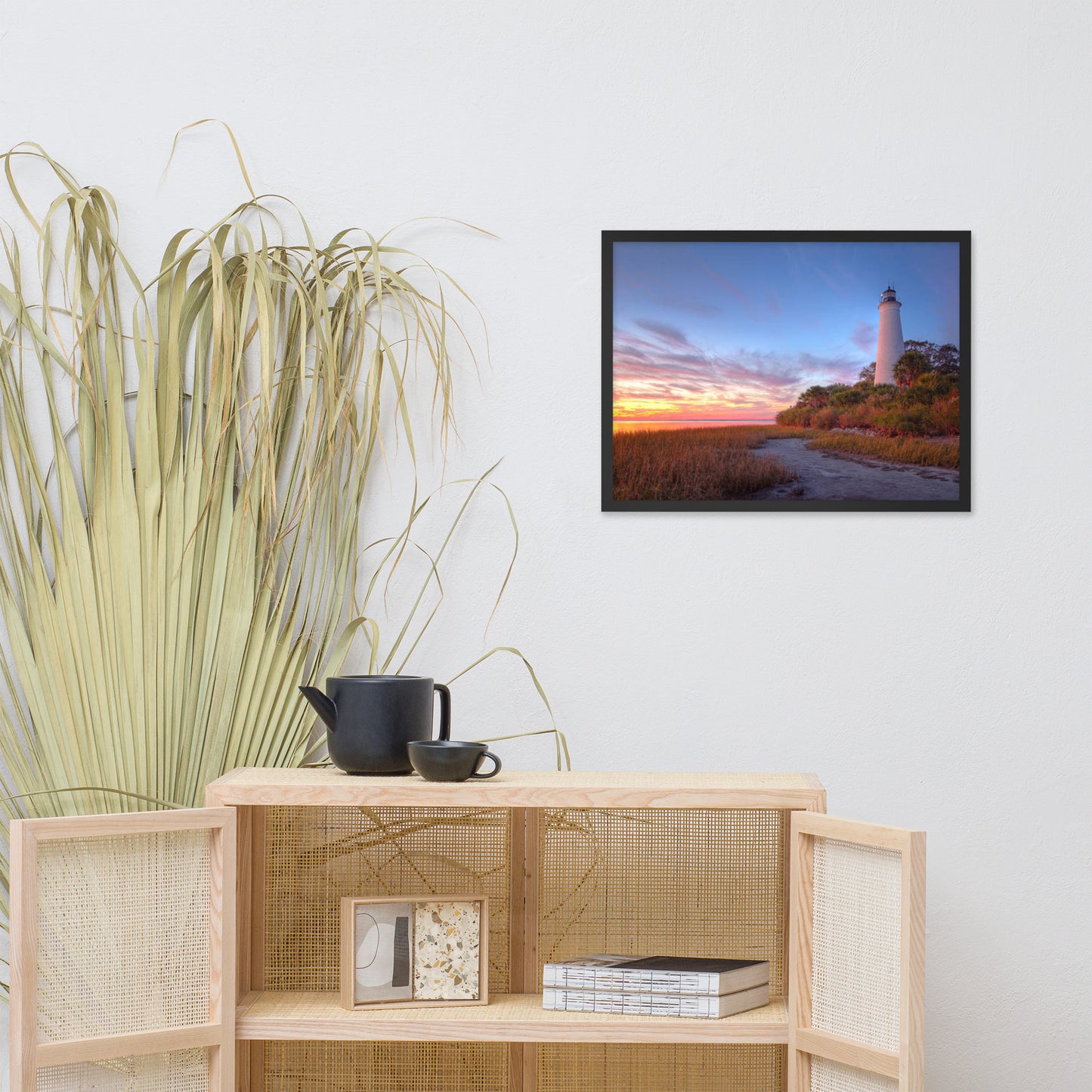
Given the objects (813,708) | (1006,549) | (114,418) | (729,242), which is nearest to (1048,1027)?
(813,708)

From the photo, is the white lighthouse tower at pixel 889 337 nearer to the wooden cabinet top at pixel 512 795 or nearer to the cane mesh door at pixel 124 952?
the wooden cabinet top at pixel 512 795

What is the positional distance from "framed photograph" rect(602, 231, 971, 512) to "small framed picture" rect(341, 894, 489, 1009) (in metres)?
0.75

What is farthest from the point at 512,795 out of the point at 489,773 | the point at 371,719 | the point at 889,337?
the point at 889,337

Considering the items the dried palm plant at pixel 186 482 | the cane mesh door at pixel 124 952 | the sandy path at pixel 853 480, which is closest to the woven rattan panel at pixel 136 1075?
the cane mesh door at pixel 124 952

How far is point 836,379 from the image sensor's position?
191 centimetres

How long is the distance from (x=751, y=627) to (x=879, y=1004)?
0.72m

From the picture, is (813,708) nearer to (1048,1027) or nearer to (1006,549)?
(1006,549)

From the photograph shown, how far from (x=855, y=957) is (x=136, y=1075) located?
92cm

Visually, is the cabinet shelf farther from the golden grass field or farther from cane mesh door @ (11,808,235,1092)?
the golden grass field

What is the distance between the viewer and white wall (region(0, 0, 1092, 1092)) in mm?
1877

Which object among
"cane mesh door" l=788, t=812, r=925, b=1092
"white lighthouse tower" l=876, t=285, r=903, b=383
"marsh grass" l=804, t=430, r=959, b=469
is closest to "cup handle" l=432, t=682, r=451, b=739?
"cane mesh door" l=788, t=812, r=925, b=1092

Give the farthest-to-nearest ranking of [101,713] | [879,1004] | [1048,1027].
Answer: [1048,1027] → [101,713] → [879,1004]

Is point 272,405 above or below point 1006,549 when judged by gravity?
above

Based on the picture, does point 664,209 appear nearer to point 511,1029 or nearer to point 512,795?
point 512,795
